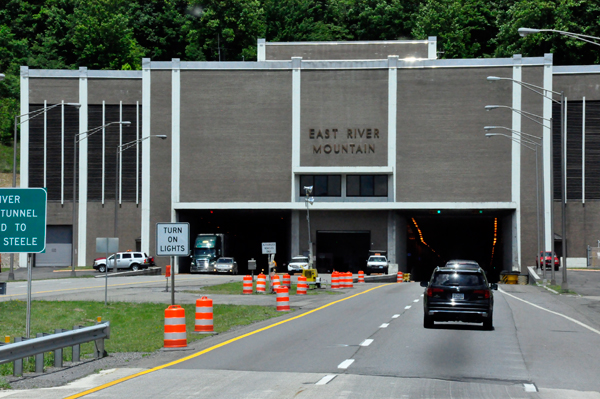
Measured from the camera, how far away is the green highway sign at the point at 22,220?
14281 mm

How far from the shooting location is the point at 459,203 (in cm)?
7331

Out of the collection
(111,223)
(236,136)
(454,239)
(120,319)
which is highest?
(236,136)

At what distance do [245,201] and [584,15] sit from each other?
48.1 m

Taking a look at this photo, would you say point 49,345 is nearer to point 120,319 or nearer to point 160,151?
point 120,319

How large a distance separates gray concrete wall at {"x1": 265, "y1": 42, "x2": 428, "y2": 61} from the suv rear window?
6078 cm

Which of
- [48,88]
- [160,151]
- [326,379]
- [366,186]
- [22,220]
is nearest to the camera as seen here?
[326,379]

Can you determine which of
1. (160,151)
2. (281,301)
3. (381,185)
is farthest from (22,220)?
(381,185)

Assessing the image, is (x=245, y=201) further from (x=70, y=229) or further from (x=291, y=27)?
(x=291, y=27)

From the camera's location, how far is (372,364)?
47.7 ft

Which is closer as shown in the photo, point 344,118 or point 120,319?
point 120,319

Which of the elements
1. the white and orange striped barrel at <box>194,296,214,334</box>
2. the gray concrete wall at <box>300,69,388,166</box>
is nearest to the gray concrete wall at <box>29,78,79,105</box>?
the gray concrete wall at <box>300,69,388,166</box>

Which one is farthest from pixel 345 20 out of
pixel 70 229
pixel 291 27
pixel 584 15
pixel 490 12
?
pixel 70 229

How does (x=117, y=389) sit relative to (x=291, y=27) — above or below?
below

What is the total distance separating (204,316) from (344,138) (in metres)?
54.8
